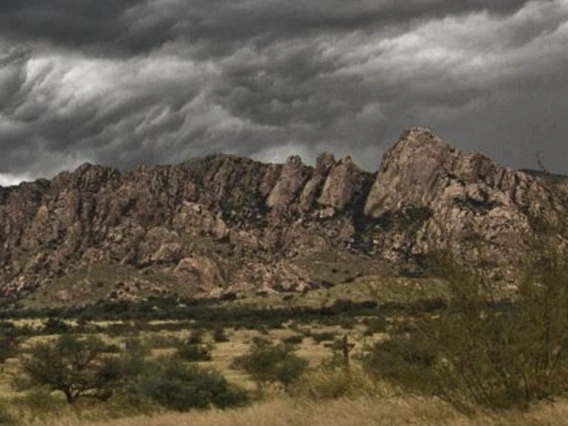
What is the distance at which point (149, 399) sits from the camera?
39.3 metres

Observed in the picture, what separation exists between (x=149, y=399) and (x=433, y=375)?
78.0 ft

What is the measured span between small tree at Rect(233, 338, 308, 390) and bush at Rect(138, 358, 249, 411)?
30.0 ft

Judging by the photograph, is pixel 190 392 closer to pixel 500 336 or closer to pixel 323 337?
pixel 500 336

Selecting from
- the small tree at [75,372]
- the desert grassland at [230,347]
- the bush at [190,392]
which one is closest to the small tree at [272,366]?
the desert grassland at [230,347]

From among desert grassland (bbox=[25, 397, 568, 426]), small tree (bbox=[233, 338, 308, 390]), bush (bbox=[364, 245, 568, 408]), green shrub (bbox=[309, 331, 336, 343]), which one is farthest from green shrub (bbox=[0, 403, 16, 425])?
green shrub (bbox=[309, 331, 336, 343])

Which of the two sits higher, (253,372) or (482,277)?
(482,277)

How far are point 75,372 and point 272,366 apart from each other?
15.4 m

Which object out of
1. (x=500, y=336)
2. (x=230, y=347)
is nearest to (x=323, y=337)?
(x=230, y=347)

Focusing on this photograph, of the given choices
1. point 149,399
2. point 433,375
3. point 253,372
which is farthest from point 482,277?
point 253,372

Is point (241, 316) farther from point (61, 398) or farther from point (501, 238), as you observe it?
point (501, 238)

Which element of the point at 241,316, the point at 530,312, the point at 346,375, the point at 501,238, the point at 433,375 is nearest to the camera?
the point at 530,312

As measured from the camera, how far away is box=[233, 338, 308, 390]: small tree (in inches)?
2127

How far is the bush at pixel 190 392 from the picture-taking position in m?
39.5

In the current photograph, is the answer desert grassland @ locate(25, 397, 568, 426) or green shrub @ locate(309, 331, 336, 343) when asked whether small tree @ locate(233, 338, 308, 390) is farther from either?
green shrub @ locate(309, 331, 336, 343)
